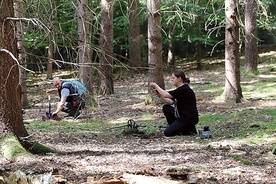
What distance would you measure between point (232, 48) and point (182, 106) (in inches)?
161

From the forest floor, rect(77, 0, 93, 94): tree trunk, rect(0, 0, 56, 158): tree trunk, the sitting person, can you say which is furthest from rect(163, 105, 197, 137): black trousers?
rect(0, 0, 56, 158): tree trunk

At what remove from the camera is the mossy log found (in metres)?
5.25

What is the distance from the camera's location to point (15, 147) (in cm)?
537

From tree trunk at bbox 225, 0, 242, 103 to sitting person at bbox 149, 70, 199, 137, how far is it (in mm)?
3464

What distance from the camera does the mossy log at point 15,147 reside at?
5.25 metres

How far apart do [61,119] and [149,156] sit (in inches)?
213

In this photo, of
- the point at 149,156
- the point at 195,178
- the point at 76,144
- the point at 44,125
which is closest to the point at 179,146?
the point at 149,156

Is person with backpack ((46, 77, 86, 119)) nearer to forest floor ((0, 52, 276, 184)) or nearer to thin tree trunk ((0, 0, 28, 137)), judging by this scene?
forest floor ((0, 52, 276, 184))

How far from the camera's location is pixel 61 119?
10820mm

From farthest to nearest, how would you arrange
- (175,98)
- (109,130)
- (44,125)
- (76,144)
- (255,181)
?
1. (44,125)
2. (109,130)
3. (175,98)
4. (76,144)
5. (255,181)

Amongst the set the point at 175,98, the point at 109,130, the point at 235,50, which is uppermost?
the point at 235,50

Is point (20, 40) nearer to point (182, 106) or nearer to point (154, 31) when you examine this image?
point (182, 106)

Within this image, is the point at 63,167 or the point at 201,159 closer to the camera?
the point at 63,167

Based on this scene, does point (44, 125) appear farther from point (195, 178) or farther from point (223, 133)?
point (195, 178)
